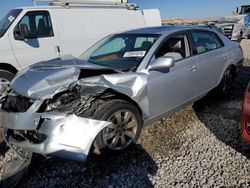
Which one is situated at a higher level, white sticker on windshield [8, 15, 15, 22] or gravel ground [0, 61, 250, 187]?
white sticker on windshield [8, 15, 15, 22]

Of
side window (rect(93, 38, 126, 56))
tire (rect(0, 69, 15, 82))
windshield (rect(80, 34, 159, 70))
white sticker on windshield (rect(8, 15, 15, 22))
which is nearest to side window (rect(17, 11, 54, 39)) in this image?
white sticker on windshield (rect(8, 15, 15, 22))

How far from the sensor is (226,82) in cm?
512

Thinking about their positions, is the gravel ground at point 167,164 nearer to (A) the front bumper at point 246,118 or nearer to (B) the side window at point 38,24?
(A) the front bumper at point 246,118

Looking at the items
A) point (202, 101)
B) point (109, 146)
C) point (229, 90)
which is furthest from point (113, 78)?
point (229, 90)

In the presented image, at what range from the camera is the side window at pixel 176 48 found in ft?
12.3

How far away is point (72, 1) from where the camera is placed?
7.09 metres

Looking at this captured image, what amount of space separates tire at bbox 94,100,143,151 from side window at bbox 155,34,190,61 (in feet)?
3.33

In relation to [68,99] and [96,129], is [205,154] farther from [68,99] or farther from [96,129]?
[68,99]

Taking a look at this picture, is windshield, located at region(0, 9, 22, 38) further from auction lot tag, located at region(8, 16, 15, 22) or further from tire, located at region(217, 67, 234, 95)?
tire, located at region(217, 67, 234, 95)

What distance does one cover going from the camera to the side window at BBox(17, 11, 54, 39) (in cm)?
598

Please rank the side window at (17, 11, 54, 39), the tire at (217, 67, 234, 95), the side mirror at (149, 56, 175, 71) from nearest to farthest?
the side mirror at (149, 56, 175, 71) → the tire at (217, 67, 234, 95) → the side window at (17, 11, 54, 39)

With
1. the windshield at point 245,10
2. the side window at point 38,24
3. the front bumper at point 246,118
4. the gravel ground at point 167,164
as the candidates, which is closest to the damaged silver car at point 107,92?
the gravel ground at point 167,164

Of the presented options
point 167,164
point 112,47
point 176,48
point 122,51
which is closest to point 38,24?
point 112,47

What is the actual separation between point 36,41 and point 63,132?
13.6 ft
